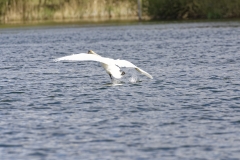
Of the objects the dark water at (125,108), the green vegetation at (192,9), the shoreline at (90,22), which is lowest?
the shoreline at (90,22)

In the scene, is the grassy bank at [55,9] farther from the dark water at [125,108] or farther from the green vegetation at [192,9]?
the dark water at [125,108]

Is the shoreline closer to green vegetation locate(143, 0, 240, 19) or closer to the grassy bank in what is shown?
the grassy bank

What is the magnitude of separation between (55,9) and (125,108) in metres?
52.9

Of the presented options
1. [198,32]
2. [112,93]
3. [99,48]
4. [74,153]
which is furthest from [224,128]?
[198,32]

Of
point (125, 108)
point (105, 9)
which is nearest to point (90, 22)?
point (105, 9)

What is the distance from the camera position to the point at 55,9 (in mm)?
68562

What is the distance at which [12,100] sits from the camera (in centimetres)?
1823

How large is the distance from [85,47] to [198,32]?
11.5 metres

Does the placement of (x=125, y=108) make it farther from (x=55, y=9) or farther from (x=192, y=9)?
(x=192, y=9)

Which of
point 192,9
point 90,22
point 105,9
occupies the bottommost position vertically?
point 90,22

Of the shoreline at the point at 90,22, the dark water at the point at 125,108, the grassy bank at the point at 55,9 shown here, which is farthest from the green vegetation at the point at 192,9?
the dark water at the point at 125,108

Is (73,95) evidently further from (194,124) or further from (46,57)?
(46,57)

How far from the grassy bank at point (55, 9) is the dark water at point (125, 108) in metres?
34.0

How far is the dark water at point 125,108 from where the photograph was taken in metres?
12.3
